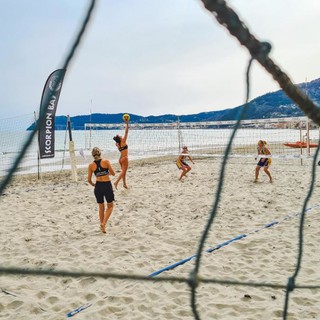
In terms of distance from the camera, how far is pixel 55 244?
4.27m

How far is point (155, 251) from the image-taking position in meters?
3.90

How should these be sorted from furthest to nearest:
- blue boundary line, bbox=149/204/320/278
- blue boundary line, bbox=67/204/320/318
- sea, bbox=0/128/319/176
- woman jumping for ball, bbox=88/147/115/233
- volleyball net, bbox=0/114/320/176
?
volleyball net, bbox=0/114/320/176 → woman jumping for ball, bbox=88/147/115/233 → blue boundary line, bbox=149/204/320/278 → blue boundary line, bbox=67/204/320/318 → sea, bbox=0/128/319/176

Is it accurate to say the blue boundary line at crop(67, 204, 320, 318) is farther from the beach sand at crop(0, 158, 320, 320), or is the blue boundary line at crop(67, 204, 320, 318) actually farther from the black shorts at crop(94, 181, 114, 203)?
the black shorts at crop(94, 181, 114, 203)

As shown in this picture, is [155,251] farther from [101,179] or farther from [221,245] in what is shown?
[101,179]

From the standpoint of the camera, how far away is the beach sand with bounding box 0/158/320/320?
2.73 meters

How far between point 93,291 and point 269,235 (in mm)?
2425

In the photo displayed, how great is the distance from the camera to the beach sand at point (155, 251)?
2727mm

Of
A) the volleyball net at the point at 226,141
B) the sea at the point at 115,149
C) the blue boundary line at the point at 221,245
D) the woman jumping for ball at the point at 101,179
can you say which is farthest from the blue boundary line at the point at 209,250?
the woman jumping for ball at the point at 101,179

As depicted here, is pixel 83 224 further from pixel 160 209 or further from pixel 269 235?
pixel 269 235

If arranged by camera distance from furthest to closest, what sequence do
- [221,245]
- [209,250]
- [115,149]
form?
[115,149]
[221,245]
[209,250]

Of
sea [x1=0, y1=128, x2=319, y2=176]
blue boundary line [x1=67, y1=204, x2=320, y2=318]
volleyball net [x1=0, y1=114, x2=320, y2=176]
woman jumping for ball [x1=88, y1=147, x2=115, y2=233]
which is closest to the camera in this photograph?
sea [x1=0, y1=128, x2=319, y2=176]

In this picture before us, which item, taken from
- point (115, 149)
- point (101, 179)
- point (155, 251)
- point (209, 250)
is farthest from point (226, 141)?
point (115, 149)

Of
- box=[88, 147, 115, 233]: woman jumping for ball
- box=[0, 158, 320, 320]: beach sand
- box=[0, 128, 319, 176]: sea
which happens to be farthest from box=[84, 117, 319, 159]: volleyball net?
box=[88, 147, 115, 233]: woman jumping for ball

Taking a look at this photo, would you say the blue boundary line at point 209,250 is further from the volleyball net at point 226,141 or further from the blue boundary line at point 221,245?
the volleyball net at point 226,141
